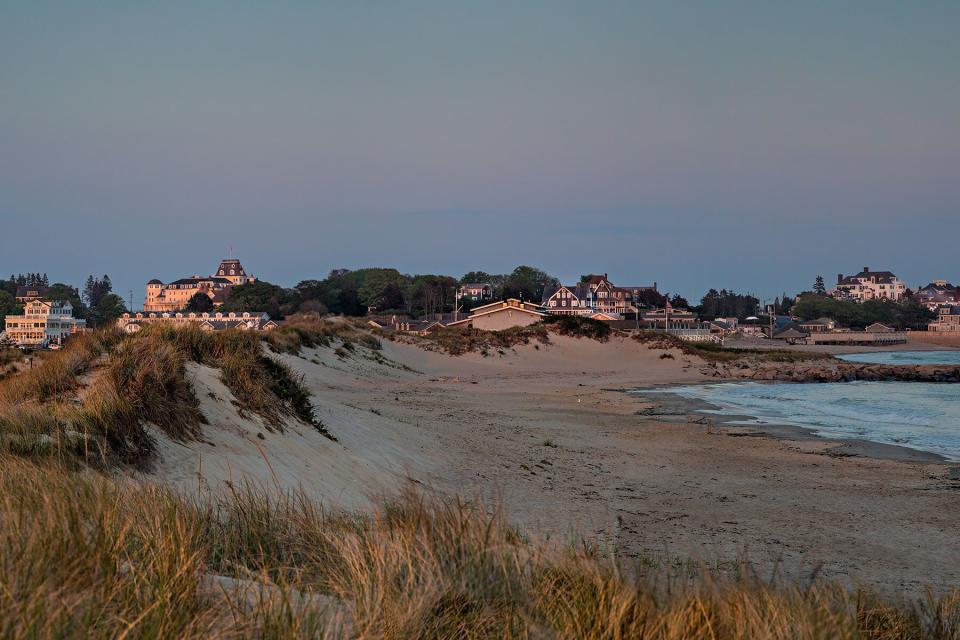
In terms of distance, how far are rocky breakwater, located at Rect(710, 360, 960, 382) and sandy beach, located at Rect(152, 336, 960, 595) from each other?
23796mm

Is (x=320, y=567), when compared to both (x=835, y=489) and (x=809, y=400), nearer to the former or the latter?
(x=835, y=489)

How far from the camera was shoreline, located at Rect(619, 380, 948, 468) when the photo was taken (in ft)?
51.4

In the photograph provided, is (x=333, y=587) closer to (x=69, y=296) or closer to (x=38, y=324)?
(x=38, y=324)

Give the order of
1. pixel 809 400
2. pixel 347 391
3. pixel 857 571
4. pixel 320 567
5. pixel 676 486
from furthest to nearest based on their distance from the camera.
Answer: pixel 809 400 < pixel 347 391 < pixel 676 486 < pixel 857 571 < pixel 320 567

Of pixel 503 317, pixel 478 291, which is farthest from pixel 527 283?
pixel 503 317

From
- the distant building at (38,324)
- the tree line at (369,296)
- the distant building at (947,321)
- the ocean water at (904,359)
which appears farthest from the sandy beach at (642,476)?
the distant building at (947,321)

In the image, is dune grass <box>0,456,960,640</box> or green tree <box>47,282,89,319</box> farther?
green tree <box>47,282,89,319</box>

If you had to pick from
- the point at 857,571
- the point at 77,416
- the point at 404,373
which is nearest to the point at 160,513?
the point at 77,416

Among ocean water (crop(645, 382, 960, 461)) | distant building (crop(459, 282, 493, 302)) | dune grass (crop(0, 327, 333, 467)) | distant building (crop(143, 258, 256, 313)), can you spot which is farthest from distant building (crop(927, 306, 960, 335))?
dune grass (crop(0, 327, 333, 467))

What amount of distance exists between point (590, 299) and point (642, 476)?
98.9m

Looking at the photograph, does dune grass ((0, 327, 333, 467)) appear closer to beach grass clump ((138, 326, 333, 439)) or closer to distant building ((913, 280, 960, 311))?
beach grass clump ((138, 326, 333, 439))

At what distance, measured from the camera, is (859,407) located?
27.5 m

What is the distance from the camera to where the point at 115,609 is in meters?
3.17

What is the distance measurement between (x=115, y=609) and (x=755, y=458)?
13454 millimetres
